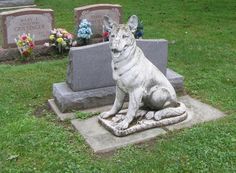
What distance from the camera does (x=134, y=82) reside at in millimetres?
5172

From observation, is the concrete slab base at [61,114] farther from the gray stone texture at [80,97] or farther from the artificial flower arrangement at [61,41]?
the artificial flower arrangement at [61,41]

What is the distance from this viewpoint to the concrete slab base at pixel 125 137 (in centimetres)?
498

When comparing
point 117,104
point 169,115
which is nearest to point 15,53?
point 117,104

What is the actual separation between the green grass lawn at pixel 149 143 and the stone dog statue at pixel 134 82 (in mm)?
435

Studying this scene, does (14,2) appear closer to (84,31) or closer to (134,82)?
(84,31)

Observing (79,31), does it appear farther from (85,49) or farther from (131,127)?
(131,127)

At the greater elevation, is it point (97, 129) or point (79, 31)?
point (79, 31)

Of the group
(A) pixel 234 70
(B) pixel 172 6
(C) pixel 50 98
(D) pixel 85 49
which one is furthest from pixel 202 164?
(B) pixel 172 6

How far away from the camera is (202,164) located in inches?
177

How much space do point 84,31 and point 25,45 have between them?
130cm

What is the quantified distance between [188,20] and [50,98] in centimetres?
718

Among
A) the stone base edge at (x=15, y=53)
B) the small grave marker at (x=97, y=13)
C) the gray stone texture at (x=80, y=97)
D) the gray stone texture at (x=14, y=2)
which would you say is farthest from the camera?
the gray stone texture at (x=14, y=2)

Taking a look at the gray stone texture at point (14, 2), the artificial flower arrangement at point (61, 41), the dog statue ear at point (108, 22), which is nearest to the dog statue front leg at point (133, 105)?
the dog statue ear at point (108, 22)

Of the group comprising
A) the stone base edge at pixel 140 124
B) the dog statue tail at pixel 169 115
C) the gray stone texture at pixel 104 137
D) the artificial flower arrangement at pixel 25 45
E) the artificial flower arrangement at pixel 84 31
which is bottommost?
the gray stone texture at pixel 104 137
